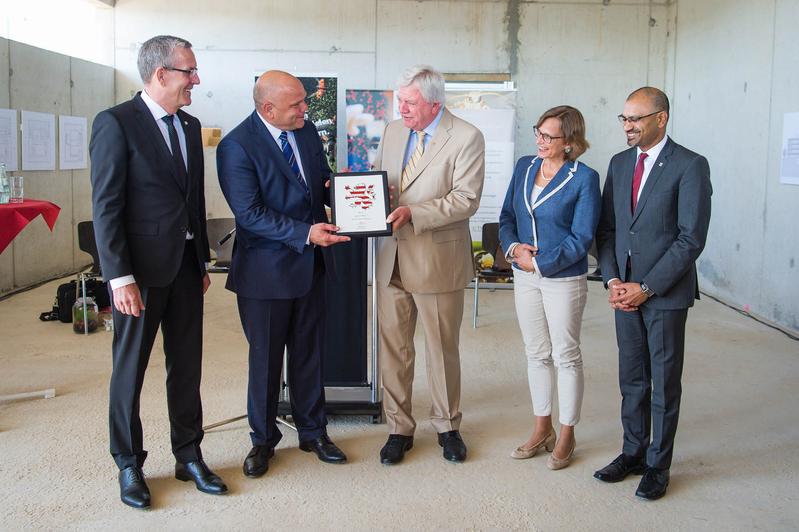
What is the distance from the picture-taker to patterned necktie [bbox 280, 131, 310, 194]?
365 cm

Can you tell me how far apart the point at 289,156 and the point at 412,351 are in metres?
1.12

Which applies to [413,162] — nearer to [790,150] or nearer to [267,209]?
[267,209]

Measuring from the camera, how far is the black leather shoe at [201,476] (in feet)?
11.5

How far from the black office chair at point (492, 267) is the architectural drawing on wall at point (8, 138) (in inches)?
188

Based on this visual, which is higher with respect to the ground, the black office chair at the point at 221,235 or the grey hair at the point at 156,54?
the grey hair at the point at 156,54

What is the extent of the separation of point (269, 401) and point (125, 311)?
2.89ft

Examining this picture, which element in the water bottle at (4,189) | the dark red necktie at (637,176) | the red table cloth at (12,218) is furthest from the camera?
the water bottle at (4,189)

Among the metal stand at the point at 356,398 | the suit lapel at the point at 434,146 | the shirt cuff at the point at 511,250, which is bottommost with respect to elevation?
the metal stand at the point at 356,398

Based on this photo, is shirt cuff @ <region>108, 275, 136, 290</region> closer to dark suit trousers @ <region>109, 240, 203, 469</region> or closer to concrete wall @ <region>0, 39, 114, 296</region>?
dark suit trousers @ <region>109, 240, 203, 469</region>

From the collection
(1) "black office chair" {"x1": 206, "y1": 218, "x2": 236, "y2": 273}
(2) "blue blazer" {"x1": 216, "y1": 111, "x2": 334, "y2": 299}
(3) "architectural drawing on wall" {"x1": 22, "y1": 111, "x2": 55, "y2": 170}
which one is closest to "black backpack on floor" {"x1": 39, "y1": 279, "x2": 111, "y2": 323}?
(1) "black office chair" {"x1": 206, "y1": 218, "x2": 236, "y2": 273}

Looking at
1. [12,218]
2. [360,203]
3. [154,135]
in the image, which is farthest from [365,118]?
[154,135]

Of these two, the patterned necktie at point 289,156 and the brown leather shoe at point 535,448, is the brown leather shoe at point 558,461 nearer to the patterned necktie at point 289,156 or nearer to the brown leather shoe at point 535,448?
the brown leather shoe at point 535,448

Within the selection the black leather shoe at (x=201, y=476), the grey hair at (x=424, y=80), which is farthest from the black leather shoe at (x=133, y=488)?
the grey hair at (x=424, y=80)

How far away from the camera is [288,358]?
3.94 meters
